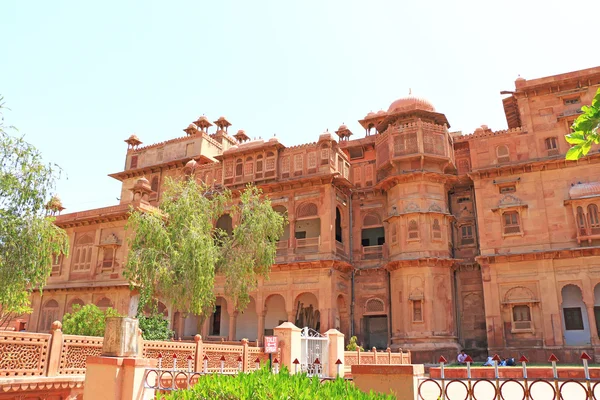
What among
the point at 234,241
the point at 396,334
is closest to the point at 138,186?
the point at 234,241

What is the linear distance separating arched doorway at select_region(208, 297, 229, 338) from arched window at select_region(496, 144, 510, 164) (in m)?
16.4

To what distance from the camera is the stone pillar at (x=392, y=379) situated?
6.16 m

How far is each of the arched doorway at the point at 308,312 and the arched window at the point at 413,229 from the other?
5.99 meters

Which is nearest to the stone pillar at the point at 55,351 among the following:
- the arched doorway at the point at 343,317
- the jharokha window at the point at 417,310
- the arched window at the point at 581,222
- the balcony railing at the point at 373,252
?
the arched doorway at the point at 343,317

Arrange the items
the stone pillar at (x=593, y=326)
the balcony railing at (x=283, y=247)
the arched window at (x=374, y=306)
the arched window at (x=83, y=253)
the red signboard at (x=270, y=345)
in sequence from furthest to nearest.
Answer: the arched window at (x=83, y=253), the balcony railing at (x=283, y=247), the arched window at (x=374, y=306), the stone pillar at (x=593, y=326), the red signboard at (x=270, y=345)

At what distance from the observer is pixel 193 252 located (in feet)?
59.3

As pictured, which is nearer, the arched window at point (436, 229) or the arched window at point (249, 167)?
the arched window at point (436, 229)

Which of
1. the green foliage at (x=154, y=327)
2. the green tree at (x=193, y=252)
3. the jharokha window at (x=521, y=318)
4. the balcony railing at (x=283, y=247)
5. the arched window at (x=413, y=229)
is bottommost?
the green foliage at (x=154, y=327)

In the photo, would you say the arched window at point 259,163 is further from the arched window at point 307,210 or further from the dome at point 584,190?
the dome at point 584,190

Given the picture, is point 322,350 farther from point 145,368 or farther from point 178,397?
point 178,397

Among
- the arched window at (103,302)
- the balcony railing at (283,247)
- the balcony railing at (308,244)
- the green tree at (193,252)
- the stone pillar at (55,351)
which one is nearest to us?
the stone pillar at (55,351)

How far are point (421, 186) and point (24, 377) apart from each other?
62.9 feet

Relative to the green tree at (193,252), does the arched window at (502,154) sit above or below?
above

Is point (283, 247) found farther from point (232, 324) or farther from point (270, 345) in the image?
point (270, 345)
